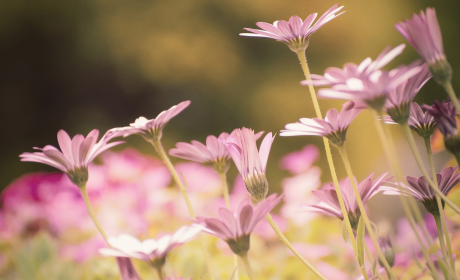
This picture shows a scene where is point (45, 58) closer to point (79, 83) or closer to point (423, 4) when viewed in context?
point (79, 83)

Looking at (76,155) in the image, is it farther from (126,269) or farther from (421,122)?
(421,122)

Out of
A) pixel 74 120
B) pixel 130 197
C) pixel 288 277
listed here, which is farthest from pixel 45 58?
pixel 288 277

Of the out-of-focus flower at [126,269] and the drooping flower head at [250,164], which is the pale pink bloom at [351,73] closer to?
the drooping flower head at [250,164]

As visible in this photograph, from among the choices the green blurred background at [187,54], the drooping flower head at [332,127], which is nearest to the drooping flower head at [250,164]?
the drooping flower head at [332,127]

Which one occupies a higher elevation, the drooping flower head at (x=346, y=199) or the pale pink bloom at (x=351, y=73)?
the pale pink bloom at (x=351, y=73)

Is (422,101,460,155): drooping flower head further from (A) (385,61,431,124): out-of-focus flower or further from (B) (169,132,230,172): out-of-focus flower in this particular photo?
(B) (169,132,230,172): out-of-focus flower

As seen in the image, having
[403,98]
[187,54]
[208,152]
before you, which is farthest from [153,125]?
[187,54]
